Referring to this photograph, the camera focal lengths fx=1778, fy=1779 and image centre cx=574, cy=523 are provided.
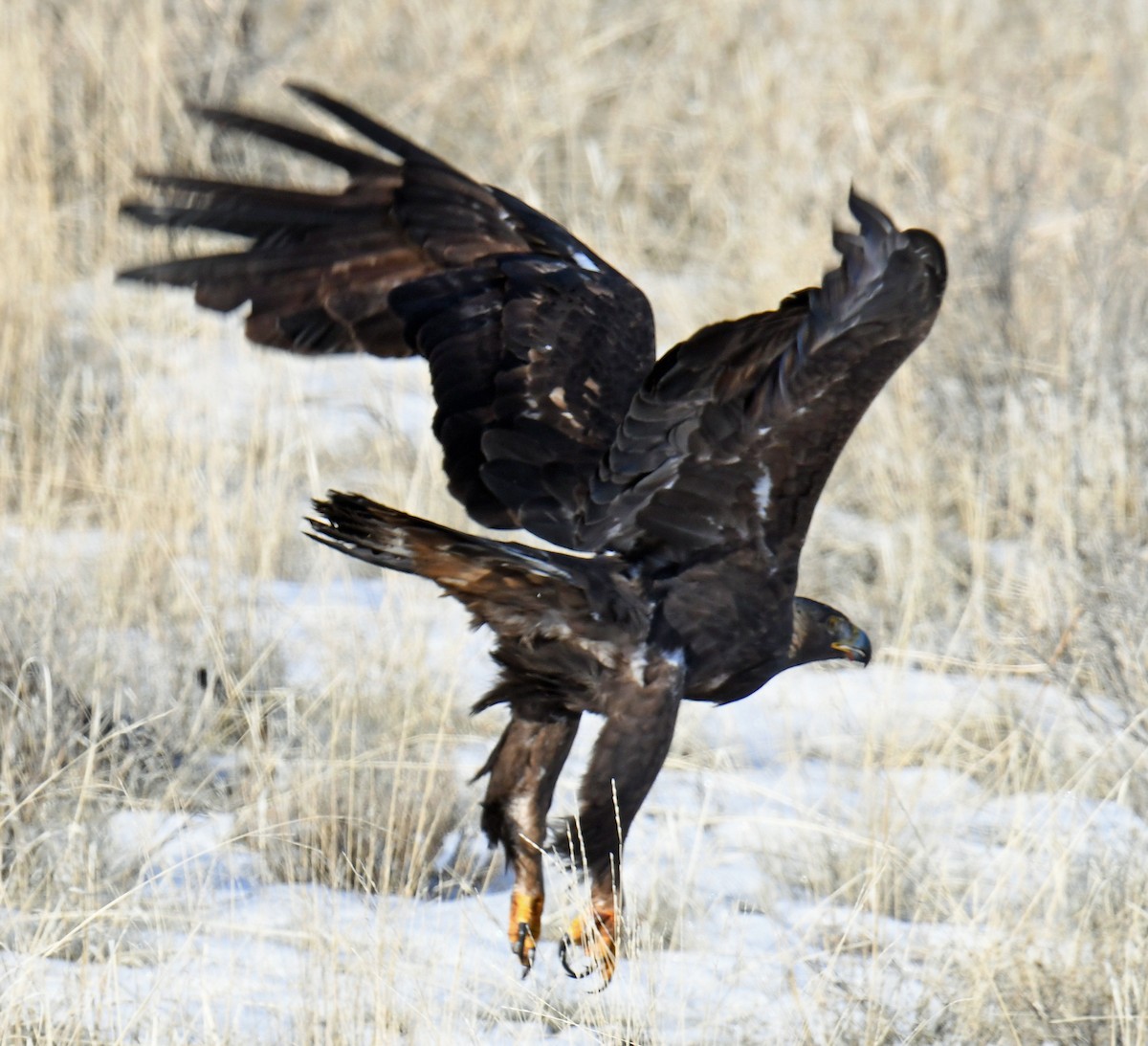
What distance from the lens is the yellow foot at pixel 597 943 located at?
361 cm

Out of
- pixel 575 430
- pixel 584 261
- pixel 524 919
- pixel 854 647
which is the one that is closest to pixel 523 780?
pixel 524 919

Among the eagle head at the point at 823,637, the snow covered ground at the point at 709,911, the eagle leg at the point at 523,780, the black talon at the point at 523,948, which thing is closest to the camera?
the snow covered ground at the point at 709,911

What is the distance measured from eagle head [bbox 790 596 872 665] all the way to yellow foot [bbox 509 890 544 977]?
0.87 m

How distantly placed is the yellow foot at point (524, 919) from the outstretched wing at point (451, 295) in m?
0.80

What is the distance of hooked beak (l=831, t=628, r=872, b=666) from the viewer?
4359 millimetres

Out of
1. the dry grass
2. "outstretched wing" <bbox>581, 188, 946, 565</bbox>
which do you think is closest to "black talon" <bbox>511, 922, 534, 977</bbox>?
the dry grass

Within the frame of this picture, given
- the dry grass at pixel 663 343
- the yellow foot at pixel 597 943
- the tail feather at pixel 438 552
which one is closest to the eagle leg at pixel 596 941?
the yellow foot at pixel 597 943

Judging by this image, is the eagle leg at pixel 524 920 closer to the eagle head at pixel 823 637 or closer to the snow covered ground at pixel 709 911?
the snow covered ground at pixel 709 911

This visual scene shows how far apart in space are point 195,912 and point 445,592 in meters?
0.84

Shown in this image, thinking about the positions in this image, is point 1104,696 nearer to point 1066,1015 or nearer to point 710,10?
point 1066,1015

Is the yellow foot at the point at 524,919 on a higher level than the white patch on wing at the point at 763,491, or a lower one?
lower

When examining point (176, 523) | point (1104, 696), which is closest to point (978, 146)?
point (1104, 696)

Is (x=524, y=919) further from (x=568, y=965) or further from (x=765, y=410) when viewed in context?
(x=765, y=410)

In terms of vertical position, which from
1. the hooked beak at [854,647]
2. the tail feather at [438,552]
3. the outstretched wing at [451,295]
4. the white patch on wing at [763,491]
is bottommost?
the hooked beak at [854,647]
